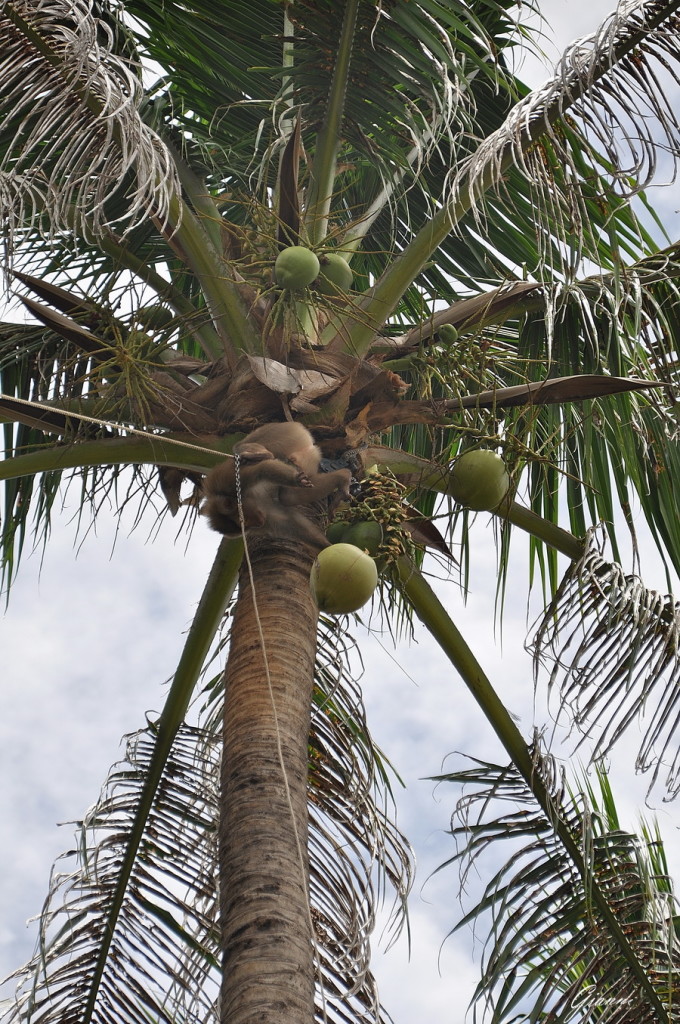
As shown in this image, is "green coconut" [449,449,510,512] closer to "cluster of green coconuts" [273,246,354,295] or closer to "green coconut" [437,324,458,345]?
"green coconut" [437,324,458,345]

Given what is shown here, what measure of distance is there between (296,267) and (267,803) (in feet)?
4.49

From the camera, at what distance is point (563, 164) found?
3336 millimetres

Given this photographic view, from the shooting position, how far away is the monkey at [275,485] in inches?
112

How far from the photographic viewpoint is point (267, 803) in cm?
242

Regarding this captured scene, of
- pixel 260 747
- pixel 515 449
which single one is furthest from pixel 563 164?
pixel 260 747

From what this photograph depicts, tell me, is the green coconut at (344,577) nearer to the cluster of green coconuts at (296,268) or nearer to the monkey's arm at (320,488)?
the monkey's arm at (320,488)

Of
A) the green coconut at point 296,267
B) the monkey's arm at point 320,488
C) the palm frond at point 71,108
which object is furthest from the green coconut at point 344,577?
the palm frond at point 71,108

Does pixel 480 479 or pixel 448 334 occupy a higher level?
pixel 448 334

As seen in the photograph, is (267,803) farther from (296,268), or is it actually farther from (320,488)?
(296,268)

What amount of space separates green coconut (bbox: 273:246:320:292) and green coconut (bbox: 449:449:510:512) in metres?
0.63

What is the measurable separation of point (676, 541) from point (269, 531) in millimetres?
1822

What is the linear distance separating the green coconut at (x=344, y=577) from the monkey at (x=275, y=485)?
15.6 inches

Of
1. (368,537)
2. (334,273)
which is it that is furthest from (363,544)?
(334,273)

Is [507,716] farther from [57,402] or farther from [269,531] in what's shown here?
[57,402]
